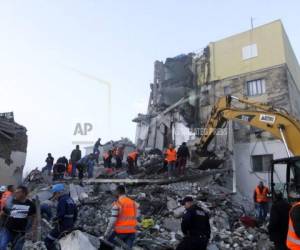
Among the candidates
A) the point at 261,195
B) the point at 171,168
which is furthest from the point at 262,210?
the point at 171,168

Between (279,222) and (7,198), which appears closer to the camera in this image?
(279,222)

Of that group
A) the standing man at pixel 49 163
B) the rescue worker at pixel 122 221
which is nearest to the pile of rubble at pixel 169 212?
the rescue worker at pixel 122 221

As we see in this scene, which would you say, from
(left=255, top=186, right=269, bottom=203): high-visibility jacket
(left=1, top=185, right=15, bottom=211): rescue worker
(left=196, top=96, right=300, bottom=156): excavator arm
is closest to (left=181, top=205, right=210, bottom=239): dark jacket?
(left=1, top=185, right=15, bottom=211): rescue worker

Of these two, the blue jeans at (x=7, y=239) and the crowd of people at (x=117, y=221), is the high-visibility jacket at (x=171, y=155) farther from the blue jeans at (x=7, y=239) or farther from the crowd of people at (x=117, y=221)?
the blue jeans at (x=7, y=239)

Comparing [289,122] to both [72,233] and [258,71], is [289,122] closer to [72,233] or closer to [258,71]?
[72,233]

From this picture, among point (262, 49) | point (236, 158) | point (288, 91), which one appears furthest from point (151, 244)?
point (262, 49)

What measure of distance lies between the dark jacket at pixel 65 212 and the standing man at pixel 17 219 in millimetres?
591

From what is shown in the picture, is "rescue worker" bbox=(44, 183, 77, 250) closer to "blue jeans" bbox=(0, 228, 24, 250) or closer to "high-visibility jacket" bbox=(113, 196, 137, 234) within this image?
"blue jeans" bbox=(0, 228, 24, 250)

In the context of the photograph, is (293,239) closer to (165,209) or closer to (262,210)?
(165,209)

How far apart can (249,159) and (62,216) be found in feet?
47.3

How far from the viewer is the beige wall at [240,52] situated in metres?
21.2

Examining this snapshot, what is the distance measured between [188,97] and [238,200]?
11.8 meters

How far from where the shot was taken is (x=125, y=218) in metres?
5.83

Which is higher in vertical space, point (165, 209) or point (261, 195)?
point (261, 195)
